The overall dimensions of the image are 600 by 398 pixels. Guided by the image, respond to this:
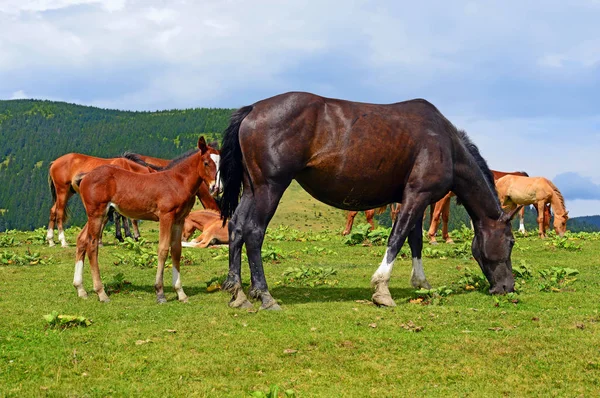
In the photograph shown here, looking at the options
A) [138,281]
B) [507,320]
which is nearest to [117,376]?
[507,320]

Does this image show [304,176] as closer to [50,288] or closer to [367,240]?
[50,288]

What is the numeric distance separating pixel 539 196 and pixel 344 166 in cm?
1895

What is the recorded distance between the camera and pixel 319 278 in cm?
1252

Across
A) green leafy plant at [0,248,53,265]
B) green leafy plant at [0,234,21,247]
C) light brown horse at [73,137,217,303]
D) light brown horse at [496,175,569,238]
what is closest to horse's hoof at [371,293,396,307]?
light brown horse at [73,137,217,303]

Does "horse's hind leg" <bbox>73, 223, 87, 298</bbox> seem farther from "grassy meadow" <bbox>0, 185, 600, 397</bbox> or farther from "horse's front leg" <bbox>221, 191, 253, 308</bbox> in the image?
"horse's front leg" <bbox>221, 191, 253, 308</bbox>

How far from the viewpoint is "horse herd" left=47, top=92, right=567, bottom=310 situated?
9.65 m

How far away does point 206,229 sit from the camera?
63.5 feet

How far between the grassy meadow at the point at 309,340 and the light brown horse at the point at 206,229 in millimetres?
6090

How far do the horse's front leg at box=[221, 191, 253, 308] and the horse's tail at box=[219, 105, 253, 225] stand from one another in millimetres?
206

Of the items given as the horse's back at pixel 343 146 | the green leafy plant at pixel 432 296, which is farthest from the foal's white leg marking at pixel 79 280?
the green leafy plant at pixel 432 296

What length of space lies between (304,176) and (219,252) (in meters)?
7.44

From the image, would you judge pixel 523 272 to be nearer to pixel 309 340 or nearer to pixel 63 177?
pixel 309 340

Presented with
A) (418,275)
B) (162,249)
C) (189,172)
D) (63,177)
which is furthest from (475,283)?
(63,177)

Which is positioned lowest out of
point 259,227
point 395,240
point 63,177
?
point 395,240
